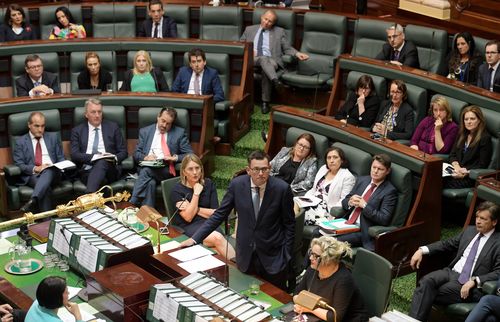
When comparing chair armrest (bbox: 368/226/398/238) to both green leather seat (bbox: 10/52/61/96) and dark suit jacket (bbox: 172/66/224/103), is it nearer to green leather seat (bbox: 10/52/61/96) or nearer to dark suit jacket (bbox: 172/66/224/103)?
dark suit jacket (bbox: 172/66/224/103)

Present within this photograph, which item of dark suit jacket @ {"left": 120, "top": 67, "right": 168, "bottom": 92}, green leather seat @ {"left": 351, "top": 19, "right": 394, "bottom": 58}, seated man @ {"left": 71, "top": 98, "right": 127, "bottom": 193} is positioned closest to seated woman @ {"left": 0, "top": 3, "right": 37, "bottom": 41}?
dark suit jacket @ {"left": 120, "top": 67, "right": 168, "bottom": 92}

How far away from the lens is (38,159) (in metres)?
6.63

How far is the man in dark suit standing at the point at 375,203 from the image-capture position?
18.6 feet

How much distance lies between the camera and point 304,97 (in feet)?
26.4

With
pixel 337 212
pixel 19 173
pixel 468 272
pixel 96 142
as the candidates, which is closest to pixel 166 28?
pixel 96 142

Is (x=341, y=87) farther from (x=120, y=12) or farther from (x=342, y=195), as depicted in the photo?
(x=120, y=12)

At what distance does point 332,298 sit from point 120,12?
4873 mm

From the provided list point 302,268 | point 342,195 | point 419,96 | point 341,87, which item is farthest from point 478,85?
point 302,268

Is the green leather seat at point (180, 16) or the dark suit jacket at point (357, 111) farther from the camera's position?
the green leather seat at point (180, 16)

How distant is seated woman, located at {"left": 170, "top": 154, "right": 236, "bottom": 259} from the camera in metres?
5.66

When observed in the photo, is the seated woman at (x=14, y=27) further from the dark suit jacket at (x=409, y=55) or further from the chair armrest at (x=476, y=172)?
the chair armrest at (x=476, y=172)

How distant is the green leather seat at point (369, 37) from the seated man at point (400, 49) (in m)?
0.29

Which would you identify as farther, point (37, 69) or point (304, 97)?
point (304, 97)

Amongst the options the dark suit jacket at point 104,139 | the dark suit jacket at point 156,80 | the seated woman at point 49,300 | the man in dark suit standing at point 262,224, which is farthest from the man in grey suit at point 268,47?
the seated woman at point 49,300
